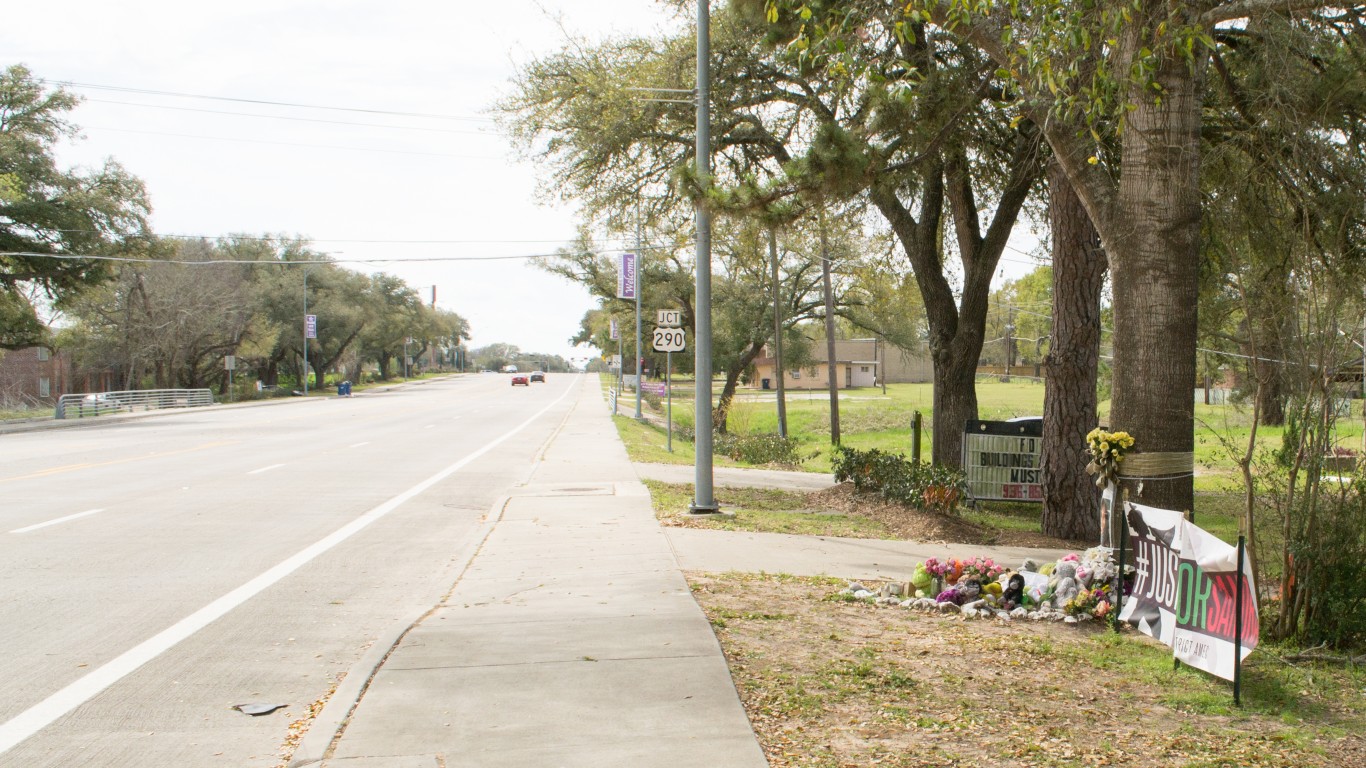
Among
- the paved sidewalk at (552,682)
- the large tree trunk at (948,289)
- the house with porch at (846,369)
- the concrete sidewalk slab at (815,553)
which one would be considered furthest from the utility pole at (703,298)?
the house with porch at (846,369)

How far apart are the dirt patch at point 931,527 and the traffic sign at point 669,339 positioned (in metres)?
6.68

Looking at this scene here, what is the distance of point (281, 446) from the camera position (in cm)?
2438

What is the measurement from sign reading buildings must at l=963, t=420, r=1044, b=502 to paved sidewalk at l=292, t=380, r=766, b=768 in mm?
7261

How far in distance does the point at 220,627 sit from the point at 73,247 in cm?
4049

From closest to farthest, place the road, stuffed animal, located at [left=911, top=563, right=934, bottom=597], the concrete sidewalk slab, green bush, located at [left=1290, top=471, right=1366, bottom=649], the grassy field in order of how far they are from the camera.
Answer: the road < green bush, located at [left=1290, top=471, right=1366, bottom=649] < stuffed animal, located at [left=911, top=563, right=934, bottom=597] < the concrete sidewalk slab < the grassy field

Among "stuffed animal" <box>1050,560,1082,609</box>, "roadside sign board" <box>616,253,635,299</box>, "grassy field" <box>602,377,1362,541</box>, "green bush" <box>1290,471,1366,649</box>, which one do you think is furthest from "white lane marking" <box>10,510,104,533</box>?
"roadside sign board" <box>616,253,635,299</box>

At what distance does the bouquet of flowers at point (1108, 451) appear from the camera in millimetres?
7930

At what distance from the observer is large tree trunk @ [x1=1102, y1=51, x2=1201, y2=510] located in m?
7.78

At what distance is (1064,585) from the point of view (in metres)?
7.57

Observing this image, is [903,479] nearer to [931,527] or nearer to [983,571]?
[931,527]

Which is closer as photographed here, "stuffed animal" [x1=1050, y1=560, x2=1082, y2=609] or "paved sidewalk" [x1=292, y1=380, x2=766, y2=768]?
"paved sidewalk" [x1=292, y1=380, x2=766, y2=768]

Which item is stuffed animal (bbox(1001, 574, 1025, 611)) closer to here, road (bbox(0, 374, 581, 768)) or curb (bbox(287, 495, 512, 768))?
curb (bbox(287, 495, 512, 768))

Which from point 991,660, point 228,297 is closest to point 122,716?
point 991,660

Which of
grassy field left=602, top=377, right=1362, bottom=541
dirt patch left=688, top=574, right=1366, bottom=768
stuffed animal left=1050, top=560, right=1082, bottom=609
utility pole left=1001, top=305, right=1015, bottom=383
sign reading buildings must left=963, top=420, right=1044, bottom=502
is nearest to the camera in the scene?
dirt patch left=688, top=574, right=1366, bottom=768
